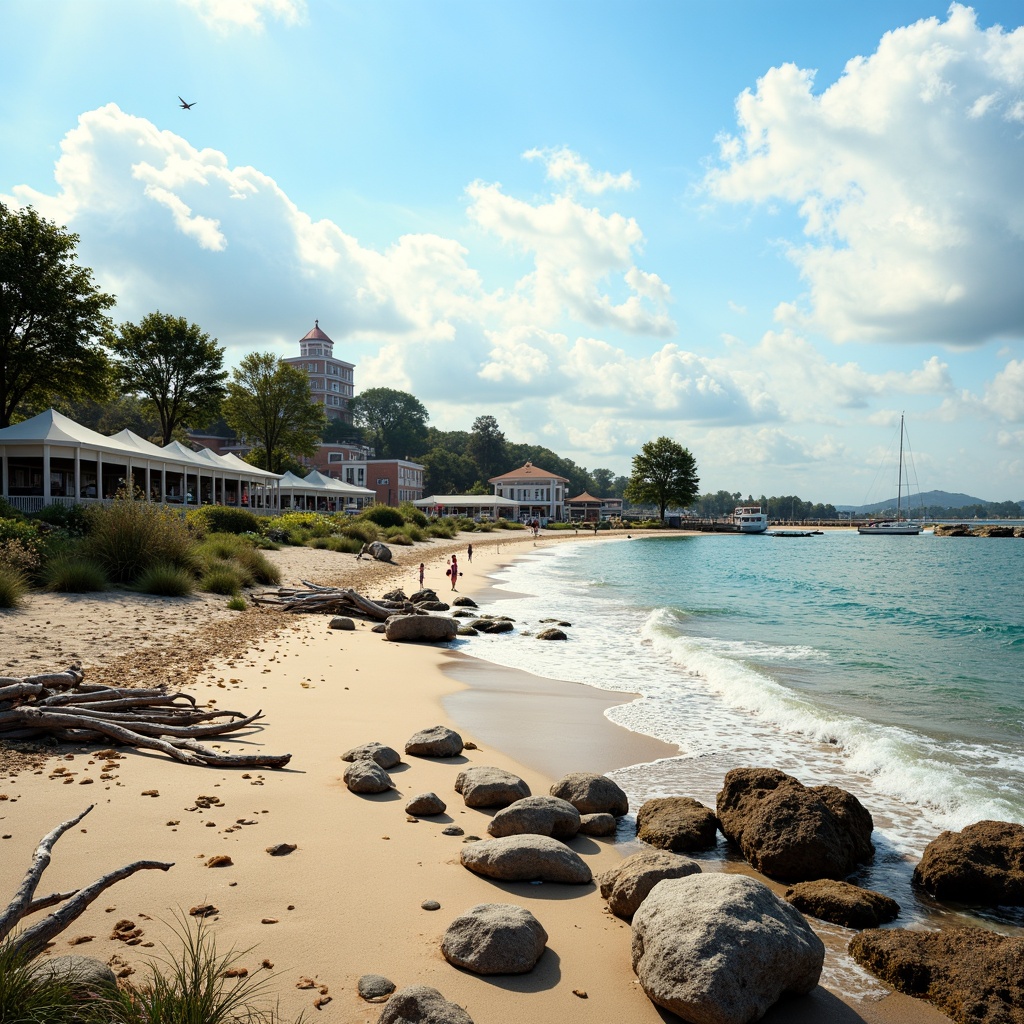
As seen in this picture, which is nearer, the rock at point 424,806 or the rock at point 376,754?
the rock at point 424,806

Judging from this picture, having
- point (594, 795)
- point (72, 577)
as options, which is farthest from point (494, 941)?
point (72, 577)

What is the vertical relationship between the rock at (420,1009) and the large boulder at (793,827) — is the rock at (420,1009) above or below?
above

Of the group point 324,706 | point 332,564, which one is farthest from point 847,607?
point 324,706

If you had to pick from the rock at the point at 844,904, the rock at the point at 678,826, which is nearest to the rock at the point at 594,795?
the rock at the point at 678,826

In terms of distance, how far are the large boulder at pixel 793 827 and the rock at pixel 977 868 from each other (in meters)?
0.54

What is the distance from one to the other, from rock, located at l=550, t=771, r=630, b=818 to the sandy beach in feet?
1.75

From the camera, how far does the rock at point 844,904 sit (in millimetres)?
5004

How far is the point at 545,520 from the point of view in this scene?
10781 cm

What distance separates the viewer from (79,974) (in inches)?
119

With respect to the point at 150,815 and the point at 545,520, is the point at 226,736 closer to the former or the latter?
the point at 150,815

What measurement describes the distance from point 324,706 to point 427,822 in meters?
3.88

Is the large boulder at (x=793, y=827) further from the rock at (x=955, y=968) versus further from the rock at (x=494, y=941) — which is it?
the rock at (x=494, y=941)

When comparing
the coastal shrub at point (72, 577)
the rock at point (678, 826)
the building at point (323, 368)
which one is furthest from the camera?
the building at point (323, 368)

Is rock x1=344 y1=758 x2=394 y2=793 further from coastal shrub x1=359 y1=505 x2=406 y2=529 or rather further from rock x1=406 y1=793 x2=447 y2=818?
coastal shrub x1=359 y1=505 x2=406 y2=529
